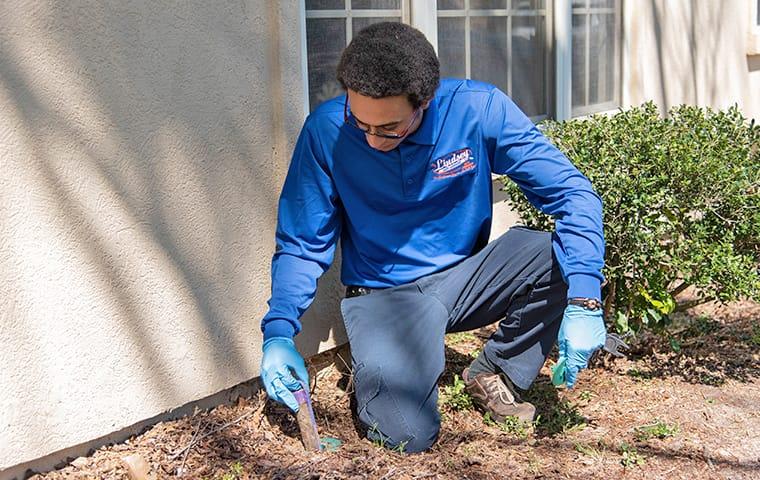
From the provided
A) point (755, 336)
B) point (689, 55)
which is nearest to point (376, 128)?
point (755, 336)

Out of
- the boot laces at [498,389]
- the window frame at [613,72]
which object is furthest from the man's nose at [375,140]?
the window frame at [613,72]

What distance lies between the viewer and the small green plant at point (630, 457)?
3.29 meters

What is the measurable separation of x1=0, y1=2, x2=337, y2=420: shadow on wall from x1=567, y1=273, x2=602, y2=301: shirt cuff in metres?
1.08

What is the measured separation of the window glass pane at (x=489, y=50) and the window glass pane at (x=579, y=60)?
0.68 m

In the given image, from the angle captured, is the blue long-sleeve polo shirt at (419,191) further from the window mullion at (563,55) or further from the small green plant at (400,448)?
the window mullion at (563,55)

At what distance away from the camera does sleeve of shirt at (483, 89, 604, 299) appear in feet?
10.6

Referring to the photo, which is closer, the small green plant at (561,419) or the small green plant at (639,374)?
the small green plant at (561,419)

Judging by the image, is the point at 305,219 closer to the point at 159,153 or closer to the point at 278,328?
the point at 278,328

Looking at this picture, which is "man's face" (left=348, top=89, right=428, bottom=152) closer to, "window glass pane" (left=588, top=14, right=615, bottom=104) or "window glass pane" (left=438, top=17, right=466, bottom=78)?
"window glass pane" (left=438, top=17, right=466, bottom=78)

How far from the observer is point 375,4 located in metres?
4.03

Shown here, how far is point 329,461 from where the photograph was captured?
314cm

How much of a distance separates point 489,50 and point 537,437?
80.6 inches

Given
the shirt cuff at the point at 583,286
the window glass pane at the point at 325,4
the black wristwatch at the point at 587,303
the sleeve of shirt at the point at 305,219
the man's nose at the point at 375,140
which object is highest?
the window glass pane at the point at 325,4

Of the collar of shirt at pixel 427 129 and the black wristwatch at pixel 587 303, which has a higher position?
the collar of shirt at pixel 427 129
